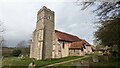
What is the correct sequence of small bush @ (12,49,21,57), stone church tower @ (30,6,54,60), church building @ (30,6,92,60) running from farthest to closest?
1. small bush @ (12,49,21,57)
2. church building @ (30,6,92,60)
3. stone church tower @ (30,6,54,60)

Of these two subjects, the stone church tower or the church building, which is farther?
the church building

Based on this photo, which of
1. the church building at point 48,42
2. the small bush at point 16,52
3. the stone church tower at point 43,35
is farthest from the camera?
the small bush at point 16,52

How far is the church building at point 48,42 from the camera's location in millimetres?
36250

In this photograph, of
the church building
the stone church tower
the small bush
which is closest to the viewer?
the stone church tower

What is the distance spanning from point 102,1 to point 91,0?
84 cm

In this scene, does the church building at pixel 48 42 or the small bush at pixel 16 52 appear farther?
the small bush at pixel 16 52

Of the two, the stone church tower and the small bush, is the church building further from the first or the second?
the small bush

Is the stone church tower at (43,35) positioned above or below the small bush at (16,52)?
above

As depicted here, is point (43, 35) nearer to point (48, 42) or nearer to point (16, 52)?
point (48, 42)

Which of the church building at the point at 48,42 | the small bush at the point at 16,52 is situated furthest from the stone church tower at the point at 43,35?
the small bush at the point at 16,52

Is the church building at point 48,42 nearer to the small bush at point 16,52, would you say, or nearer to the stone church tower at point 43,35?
the stone church tower at point 43,35

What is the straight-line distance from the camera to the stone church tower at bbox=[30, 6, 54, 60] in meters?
35.8

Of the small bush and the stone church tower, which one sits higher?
the stone church tower

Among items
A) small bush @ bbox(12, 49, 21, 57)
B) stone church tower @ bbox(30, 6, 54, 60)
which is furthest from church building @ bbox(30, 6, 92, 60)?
small bush @ bbox(12, 49, 21, 57)
